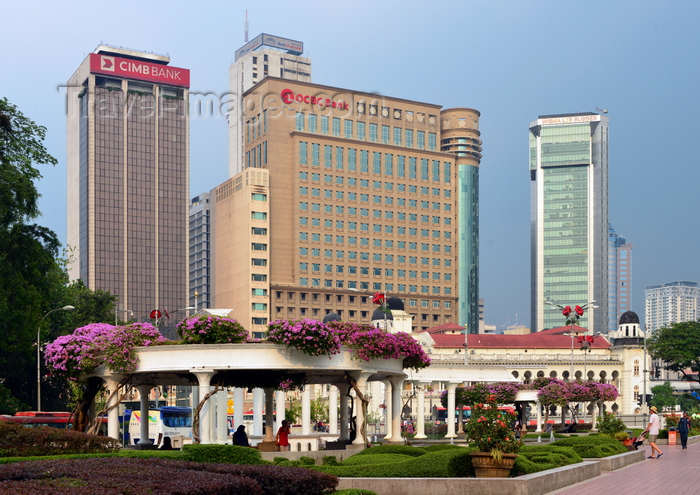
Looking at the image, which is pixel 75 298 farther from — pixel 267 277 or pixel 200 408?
pixel 267 277

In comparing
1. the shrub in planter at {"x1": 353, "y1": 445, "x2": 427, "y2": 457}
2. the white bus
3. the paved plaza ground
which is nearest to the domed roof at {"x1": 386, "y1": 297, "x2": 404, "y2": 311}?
the white bus

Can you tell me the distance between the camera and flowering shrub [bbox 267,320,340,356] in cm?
3625

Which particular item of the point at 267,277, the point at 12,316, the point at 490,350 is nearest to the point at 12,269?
the point at 12,316

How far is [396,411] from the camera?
44562mm

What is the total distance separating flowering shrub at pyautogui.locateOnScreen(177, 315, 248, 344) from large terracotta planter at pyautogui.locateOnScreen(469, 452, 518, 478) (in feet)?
52.9

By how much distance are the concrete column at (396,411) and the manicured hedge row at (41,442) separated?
19.2m

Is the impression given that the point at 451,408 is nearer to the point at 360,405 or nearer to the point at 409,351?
the point at 409,351

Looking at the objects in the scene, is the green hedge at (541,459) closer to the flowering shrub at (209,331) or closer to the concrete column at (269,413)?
the flowering shrub at (209,331)

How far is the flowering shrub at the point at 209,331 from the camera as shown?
37.9 m

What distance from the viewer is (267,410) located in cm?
4353

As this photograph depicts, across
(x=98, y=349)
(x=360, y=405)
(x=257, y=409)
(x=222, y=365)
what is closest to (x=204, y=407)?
(x=222, y=365)

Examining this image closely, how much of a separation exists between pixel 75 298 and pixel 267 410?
Answer: 5587cm

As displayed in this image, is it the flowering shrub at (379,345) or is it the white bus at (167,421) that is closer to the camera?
the flowering shrub at (379,345)

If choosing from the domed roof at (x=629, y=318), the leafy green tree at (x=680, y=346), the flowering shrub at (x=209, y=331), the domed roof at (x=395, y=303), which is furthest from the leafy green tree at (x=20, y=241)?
the domed roof at (x=629, y=318)
